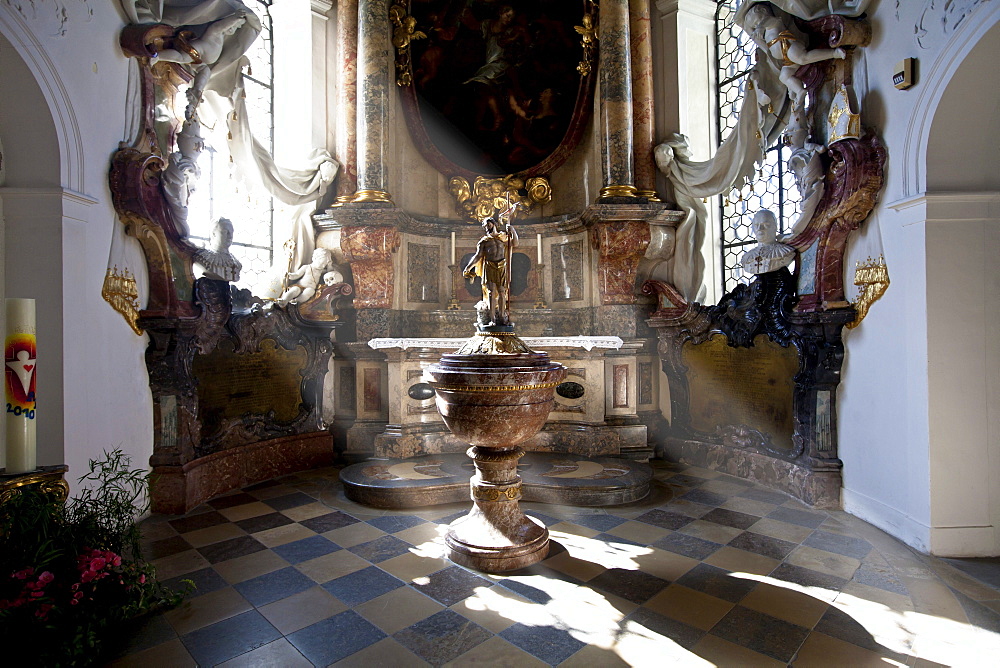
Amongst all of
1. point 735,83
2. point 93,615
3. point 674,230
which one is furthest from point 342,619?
point 735,83

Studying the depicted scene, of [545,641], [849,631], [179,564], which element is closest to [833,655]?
[849,631]

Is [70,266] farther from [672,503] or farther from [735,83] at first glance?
[735,83]

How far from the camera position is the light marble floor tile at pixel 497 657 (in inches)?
95.4

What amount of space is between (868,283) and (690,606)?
2.90m

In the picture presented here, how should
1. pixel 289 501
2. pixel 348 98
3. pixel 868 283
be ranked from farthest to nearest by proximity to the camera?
pixel 348 98
pixel 289 501
pixel 868 283

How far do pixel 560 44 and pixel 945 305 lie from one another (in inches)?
204

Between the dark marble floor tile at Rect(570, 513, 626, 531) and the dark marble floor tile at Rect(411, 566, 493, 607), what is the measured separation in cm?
121

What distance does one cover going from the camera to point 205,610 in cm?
294

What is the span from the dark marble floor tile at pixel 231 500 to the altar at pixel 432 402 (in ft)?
4.41

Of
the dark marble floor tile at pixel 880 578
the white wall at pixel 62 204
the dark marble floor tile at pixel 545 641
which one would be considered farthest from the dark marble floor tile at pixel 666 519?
the white wall at pixel 62 204

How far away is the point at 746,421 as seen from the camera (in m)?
5.69

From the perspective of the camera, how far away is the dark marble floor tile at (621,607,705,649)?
103 inches

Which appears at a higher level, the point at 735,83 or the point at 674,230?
the point at 735,83

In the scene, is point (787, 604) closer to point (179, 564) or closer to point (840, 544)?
point (840, 544)
